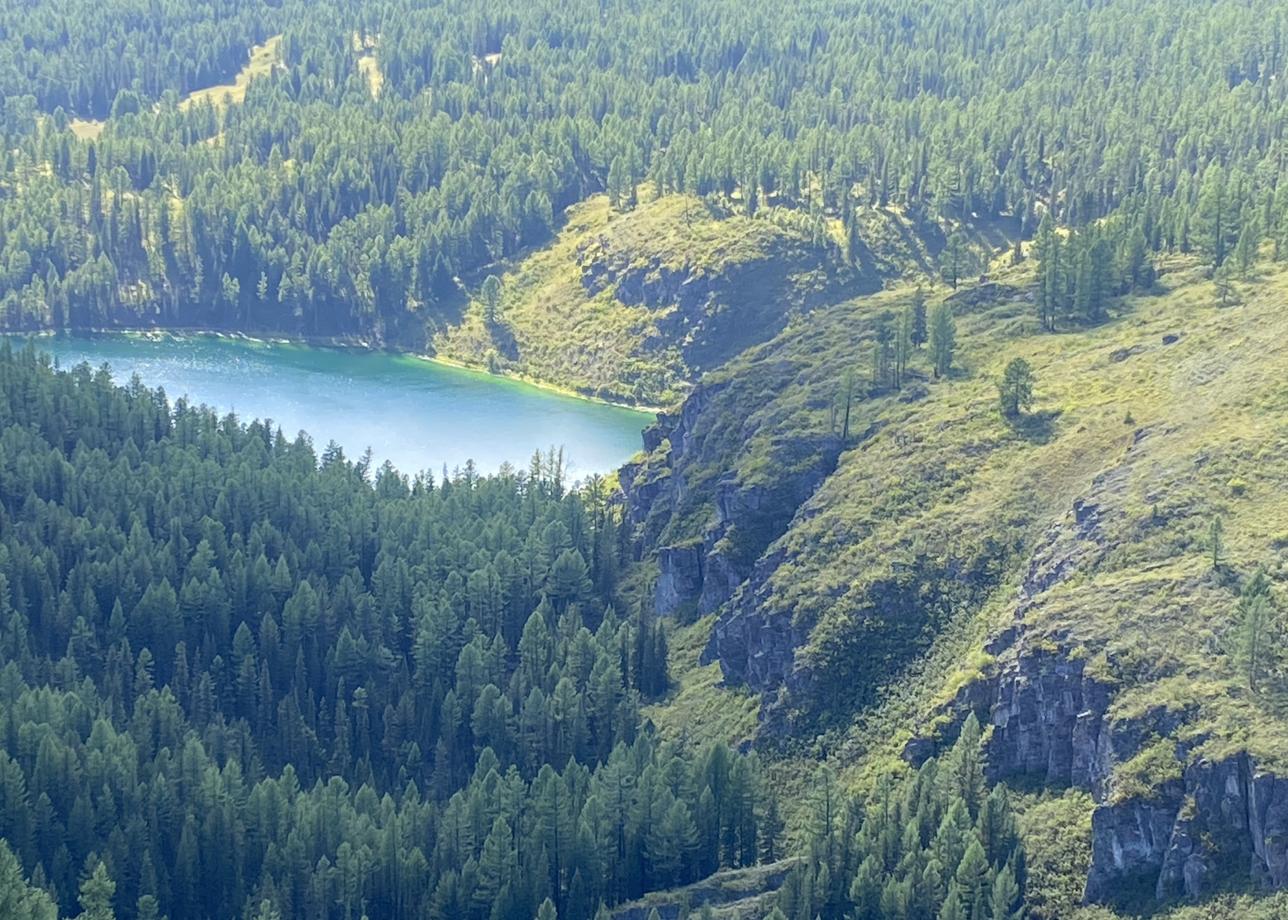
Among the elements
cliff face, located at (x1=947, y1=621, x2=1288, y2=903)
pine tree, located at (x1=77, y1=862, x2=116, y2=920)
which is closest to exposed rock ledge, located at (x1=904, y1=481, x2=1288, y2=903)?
cliff face, located at (x1=947, y1=621, x2=1288, y2=903)

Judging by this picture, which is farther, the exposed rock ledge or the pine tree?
the pine tree

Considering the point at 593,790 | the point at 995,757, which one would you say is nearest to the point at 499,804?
the point at 593,790

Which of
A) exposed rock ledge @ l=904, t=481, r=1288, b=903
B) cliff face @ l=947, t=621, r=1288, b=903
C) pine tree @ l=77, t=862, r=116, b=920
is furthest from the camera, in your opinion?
pine tree @ l=77, t=862, r=116, b=920

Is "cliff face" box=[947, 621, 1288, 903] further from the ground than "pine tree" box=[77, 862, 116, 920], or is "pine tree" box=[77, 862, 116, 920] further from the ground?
"cliff face" box=[947, 621, 1288, 903]

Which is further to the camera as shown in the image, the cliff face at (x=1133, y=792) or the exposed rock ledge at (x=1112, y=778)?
the exposed rock ledge at (x=1112, y=778)

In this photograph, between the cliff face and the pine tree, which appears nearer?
the cliff face

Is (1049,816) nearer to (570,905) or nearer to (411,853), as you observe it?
(570,905)

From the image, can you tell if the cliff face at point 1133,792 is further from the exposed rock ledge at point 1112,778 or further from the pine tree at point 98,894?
the pine tree at point 98,894

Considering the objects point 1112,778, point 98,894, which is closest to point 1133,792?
point 1112,778

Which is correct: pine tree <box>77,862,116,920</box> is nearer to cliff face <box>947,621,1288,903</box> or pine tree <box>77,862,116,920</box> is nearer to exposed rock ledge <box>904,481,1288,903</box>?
exposed rock ledge <box>904,481,1288,903</box>

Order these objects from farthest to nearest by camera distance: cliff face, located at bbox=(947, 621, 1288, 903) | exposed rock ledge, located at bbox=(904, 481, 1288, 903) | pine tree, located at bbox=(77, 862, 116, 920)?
pine tree, located at bbox=(77, 862, 116, 920) → exposed rock ledge, located at bbox=(904, 481, 1288, 903) → cliff face, located at bbox=(947, 621, 1288, 903)

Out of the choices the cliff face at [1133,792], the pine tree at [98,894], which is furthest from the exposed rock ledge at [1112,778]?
the pine tree at [98,894]
